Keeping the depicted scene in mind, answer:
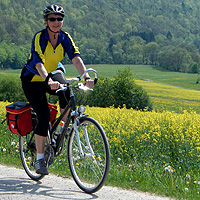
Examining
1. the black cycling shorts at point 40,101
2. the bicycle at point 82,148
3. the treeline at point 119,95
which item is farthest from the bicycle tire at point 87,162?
the treeline at point 119,95

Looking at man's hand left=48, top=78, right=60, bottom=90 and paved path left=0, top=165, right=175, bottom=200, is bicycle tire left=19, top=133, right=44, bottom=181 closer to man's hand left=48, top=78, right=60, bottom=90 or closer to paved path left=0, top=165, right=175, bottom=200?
paved path left=0, top=165, right=175, bottom=200

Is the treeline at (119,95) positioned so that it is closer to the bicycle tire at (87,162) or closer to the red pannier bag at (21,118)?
the red pannier bag at (21,118)

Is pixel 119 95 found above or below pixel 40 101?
below

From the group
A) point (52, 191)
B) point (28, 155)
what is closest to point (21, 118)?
point (28, 155)

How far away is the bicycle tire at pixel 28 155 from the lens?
16.9 ft

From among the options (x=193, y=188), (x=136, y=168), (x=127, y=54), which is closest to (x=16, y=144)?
(x=136, y=168)

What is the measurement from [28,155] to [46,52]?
168cm

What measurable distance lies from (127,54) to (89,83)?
187m

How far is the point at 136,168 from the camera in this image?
539cm

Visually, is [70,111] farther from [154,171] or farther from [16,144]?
[16,144]

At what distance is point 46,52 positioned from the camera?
460cm

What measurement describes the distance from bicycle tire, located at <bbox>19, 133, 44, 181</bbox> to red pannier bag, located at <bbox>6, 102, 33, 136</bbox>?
0.64 ft

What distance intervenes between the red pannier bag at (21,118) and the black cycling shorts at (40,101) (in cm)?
33

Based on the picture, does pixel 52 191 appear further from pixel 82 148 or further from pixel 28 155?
pixel 28 155
